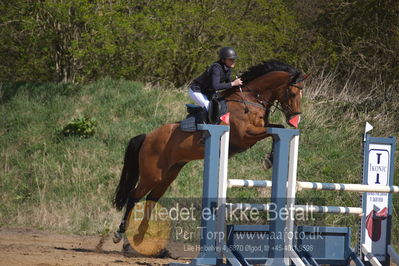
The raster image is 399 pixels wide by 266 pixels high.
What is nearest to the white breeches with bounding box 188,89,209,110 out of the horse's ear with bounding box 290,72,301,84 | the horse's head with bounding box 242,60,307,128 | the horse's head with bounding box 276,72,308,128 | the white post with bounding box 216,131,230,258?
the horse's head with bounding box 242,60,307,128

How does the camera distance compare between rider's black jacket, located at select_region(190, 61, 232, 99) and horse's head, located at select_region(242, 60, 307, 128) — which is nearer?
rider's black jacket, located at select_region(190, 61, 232, 99)

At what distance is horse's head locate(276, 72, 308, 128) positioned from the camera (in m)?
7.23

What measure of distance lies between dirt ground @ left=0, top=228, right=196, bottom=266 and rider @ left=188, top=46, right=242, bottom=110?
1796 millimetres

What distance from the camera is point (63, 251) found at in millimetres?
6719

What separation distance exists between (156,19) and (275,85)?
658cm

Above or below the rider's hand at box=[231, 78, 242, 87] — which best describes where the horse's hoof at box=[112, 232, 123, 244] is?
below

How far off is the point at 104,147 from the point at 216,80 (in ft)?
15.8

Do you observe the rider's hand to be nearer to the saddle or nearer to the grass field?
the saddle

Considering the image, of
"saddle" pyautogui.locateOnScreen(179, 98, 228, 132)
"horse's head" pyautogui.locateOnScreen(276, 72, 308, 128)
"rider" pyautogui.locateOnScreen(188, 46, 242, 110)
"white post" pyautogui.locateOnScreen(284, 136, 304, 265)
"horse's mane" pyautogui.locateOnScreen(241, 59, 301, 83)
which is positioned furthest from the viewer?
"horse's mane" pyautogui.locateOnScreen(241, 59, 301, 83)

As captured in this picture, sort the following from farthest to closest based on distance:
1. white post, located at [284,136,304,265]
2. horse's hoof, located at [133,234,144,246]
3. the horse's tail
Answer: the horse's tail → horse's hoof, located at [133,234,144,246] → white post, located at [284,136,304,265]

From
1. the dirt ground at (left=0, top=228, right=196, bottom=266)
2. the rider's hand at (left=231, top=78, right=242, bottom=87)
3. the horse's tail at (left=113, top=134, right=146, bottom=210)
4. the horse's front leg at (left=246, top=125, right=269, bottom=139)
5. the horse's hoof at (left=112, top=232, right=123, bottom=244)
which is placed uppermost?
the rider's hand at (left=231, top=78, right=242, bottom=87)

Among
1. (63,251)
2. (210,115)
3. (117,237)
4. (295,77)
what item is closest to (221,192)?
(210,115)

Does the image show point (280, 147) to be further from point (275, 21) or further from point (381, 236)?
point (275, 21)

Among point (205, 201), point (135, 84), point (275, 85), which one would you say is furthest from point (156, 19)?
point (205, 201)
